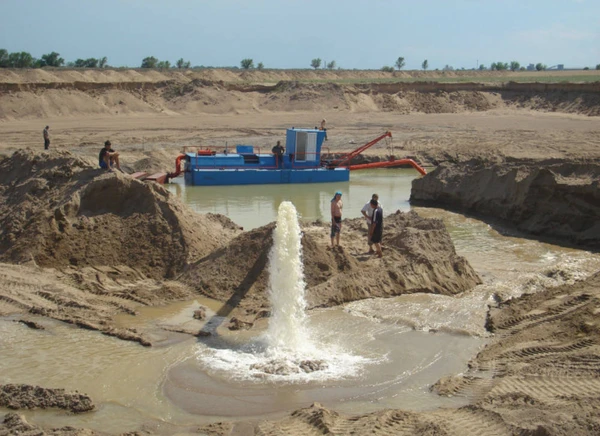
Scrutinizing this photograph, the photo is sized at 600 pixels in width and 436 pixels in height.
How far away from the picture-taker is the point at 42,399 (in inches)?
289

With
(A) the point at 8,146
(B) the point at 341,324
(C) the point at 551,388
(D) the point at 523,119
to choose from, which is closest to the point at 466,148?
(D) the point at 523,119

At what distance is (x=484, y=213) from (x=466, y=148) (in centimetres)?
1333

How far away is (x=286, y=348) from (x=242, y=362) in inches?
26.7

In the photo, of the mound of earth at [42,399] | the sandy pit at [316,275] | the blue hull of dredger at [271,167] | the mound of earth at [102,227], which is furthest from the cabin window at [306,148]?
the mound of earth at [42,399]

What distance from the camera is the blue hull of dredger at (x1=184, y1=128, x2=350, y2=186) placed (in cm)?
2539

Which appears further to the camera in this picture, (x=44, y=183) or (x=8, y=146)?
(x=8, y=146)

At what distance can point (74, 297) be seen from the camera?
10.8m

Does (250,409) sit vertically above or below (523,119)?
below

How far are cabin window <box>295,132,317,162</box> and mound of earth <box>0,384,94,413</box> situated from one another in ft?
63.9

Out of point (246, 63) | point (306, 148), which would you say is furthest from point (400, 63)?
point (306, 148)

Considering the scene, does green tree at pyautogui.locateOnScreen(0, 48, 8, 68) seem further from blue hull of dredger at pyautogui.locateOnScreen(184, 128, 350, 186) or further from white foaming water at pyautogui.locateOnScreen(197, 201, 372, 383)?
white foaming water at pyautogui.locateOnScreen(197, 201, 372, 383)

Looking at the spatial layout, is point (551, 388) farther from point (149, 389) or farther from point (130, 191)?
point (130, 191)

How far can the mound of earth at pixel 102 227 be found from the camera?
1205 cm

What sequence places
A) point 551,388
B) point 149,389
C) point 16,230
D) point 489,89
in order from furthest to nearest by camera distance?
1. point 489,89
2. point 16,230
3. point 149,389
4. point 551,388
